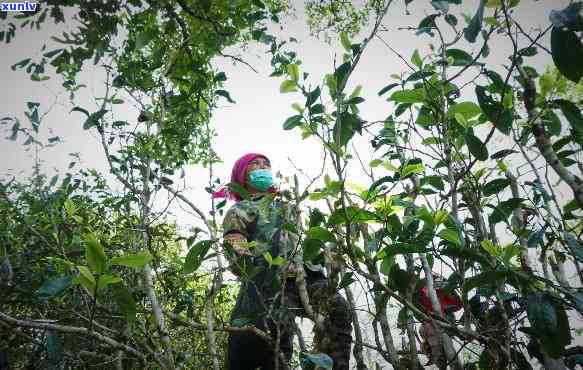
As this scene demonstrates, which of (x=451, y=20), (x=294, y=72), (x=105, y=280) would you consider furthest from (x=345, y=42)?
(x=105, y=280)

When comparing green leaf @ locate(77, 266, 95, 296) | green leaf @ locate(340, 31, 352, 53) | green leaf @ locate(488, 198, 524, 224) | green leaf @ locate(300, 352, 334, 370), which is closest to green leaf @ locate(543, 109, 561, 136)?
green leaf @ locate(488, 198, 524, 224)

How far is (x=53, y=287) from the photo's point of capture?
2.60 feet

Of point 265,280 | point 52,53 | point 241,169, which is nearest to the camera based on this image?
point 52,53

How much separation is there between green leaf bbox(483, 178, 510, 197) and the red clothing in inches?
Answer: 18.7

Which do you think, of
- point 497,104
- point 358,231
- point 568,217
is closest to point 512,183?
point 568,217

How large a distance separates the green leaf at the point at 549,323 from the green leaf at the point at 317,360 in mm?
584

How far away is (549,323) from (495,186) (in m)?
0.63

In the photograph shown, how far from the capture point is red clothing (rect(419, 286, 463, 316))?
4.33 ft

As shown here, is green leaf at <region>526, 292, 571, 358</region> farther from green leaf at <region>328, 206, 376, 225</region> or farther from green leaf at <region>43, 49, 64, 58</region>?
green leaf at <region>43, 49, 64, 58</region>

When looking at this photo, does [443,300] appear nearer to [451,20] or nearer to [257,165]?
[451,20]

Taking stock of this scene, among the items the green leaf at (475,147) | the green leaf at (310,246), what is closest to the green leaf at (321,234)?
the green leaf at (310,246)

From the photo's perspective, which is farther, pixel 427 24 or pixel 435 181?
pixel 435 181

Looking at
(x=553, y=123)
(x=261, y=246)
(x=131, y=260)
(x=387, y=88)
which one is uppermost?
(x=387, y=88)

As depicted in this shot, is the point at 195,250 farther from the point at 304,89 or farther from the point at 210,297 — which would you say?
the point at 304,89
